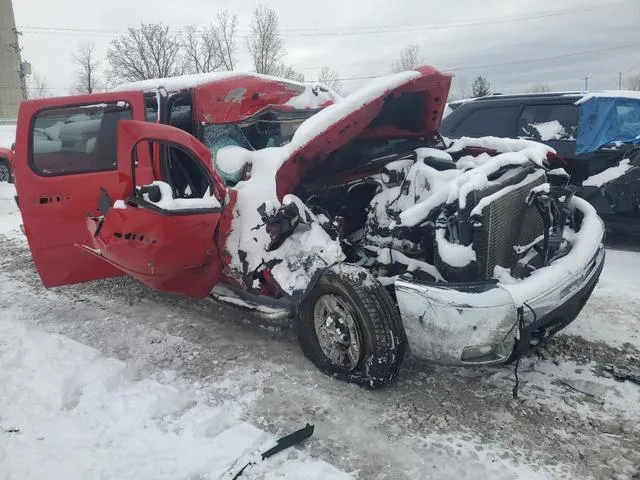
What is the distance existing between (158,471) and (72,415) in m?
0.84

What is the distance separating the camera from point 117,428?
2982 millimetres

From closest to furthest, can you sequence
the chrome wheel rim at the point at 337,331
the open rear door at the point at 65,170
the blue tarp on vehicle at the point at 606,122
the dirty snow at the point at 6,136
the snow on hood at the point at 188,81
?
the chrome wheel rim at the point at 337,331
the open rear door at the point at 65,170
the snow on hood at the point at 188,81
the blue tarp on vehicle at the point at 606,122
the dirty snow at the point at 6,136

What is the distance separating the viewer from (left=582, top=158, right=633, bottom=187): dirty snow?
620 centimetres

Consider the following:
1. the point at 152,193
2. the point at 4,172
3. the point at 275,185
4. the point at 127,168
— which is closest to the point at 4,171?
the point at 4,172

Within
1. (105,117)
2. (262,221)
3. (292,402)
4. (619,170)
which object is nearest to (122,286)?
(105,117)

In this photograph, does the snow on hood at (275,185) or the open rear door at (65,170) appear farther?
the open rear door at (65,170)

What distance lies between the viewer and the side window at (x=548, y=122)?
695cm

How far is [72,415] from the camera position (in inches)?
123

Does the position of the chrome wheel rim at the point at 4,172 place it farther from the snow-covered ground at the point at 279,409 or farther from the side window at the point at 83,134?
the snow-covered ground at the point at 279,409

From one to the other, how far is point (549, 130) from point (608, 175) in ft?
3.56

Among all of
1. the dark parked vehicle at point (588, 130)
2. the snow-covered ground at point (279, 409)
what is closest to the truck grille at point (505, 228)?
the snow-covered ground at point (279, 409)

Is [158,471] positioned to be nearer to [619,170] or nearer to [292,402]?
[292,402]

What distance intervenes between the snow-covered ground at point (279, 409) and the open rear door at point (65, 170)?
0.62 metres

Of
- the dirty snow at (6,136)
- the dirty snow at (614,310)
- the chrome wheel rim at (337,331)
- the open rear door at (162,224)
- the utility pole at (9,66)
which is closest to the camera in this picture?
the chrome wheel rim at (337,331)
